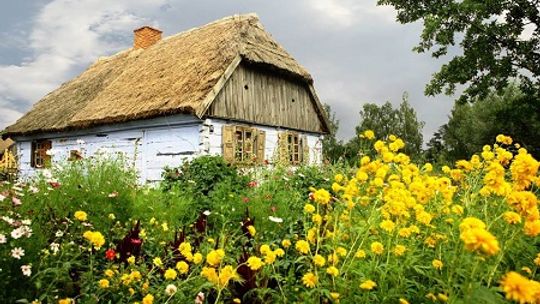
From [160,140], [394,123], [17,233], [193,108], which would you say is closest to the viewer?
[17,233]

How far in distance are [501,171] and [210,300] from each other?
1839 mm

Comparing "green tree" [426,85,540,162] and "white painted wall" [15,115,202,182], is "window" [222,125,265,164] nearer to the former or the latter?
"white painted wall" [15,115,202,182]

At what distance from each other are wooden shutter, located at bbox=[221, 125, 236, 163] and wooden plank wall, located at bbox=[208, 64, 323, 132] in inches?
14.9

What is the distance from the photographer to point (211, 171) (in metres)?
8.48

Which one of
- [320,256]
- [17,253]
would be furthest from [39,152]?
[320,256]

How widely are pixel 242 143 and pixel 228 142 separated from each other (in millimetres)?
592

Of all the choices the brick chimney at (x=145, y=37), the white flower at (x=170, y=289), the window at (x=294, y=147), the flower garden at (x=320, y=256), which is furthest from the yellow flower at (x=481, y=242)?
the brick chimney at (x=145, y=37)

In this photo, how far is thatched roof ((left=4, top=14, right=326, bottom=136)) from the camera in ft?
40.3

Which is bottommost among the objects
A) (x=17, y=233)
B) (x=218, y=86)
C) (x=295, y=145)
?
(x=17, y=233)

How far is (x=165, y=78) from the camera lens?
1370cm

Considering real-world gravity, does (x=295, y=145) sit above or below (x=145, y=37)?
below

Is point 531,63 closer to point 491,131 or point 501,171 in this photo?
point 491,131

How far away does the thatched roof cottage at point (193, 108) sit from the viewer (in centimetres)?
1209

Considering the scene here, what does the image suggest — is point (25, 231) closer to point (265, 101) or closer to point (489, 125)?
point (265, 101)
